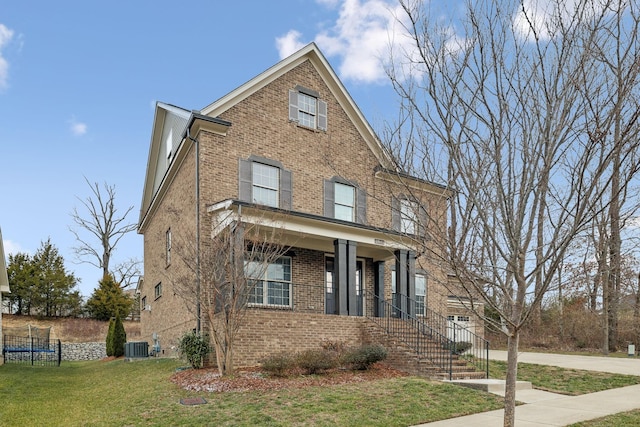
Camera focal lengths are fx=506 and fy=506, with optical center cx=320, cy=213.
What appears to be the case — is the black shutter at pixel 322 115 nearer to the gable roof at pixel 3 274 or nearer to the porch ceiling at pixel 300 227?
the porch ceiling at pixel 300 227

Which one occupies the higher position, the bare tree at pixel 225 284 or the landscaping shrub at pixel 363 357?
the bare tree at pixel 225 284

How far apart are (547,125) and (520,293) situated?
5.78ft

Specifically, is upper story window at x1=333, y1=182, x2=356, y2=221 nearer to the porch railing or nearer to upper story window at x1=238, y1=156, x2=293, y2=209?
upper story window at x1=238, y1=156, x2=293, y2=209

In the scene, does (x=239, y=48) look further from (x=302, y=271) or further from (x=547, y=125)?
(x=547, y=125)

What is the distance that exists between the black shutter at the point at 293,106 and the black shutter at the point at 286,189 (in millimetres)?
1890

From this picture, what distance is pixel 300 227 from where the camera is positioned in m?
14.3

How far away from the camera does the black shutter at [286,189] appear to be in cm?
1580

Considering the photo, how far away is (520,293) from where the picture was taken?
5.35 meters

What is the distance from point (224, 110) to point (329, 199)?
449 cm

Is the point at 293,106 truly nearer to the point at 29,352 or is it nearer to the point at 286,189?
the point at 286,189

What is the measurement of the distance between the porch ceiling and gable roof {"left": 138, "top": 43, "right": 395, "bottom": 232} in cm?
257

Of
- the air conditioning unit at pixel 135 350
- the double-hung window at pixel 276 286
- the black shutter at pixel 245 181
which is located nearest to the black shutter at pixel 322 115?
the black shutter at pixel 245 181

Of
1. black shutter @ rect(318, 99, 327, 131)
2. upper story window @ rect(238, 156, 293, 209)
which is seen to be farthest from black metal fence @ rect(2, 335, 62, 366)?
black shutter @ rect(318, 99, 327, 131)

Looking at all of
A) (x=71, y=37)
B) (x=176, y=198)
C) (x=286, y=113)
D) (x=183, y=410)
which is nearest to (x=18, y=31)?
(x=71, y=37)
